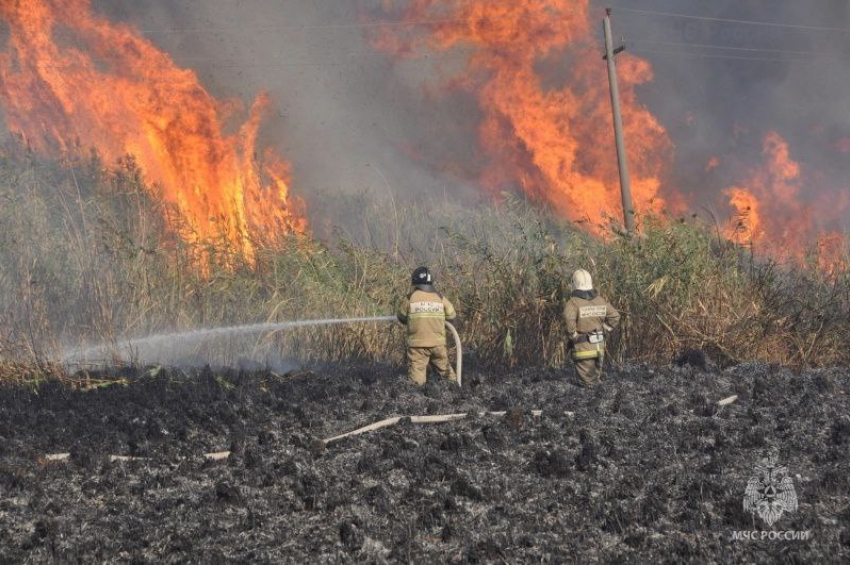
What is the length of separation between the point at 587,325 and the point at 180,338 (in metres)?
5.13

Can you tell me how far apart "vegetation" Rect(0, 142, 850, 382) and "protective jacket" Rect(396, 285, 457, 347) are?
34.6 inches

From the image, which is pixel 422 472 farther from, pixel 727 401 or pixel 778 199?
pixel 778 199

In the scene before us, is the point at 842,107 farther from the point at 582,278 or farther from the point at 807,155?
the point at 582,278

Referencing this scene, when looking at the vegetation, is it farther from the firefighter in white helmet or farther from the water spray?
the firefighter in white helmet

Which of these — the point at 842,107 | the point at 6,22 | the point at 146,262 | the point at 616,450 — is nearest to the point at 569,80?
the point at 842,107

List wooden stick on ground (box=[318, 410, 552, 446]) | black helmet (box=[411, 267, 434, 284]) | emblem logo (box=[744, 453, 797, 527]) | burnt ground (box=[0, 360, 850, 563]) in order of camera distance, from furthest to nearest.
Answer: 1. black helmet (box=[411, 267, 434, 284])
2. wooden stick on ground (box=[318, 410, 552, 446])
3. emblem logo (box=[744, 453, 797, 527])
4. burnt ground (box=[0, 360, 850, 563])

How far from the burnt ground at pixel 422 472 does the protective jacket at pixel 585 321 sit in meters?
0.42

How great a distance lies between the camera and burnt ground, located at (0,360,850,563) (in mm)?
4355

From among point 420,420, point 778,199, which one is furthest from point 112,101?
point 778,199

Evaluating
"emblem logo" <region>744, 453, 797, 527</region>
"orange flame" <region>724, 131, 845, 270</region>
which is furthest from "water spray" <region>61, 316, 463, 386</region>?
"orange flame" <region>724, 131, 845, 270</region>

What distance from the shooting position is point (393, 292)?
445 inches

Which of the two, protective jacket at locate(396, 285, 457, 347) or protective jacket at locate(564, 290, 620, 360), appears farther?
protective jacket at locate(396, 285, 457, 347)

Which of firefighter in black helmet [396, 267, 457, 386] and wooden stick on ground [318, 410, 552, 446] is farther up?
firefighter in black helmet [396, 267, 457, 386]

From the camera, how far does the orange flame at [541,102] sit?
23922mm
